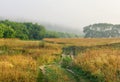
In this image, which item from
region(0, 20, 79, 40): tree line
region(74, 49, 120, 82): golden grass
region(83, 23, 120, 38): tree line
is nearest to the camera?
region(74, 49, 120, 82): golden grass

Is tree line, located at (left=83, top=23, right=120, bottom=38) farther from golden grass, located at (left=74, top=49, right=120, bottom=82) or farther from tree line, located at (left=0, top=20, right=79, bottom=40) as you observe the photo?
golden grass, located at (left=74, top=49, right=120, bottom=82)

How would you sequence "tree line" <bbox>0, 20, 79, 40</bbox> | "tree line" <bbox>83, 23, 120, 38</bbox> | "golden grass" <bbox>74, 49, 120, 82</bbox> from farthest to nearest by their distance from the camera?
"tree line" <bbox>83, 23, 120, 38</bbox>, "tree line" <bbox>0, 20, 79, 40</bbox>, "golden grass" <bbox>74, 49, 120, 82</bbox>

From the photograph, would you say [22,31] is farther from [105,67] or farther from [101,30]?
[105,67]

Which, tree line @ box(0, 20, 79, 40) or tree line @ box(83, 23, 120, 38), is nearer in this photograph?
tree line @ box(0, 20, 79, 40)

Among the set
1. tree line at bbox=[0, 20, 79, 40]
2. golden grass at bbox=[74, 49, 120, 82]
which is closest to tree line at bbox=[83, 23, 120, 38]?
tree line at bbox=[0, 20, 79, 40]

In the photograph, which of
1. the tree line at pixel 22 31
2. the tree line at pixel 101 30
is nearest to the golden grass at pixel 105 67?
the tree line at pixel 22 31

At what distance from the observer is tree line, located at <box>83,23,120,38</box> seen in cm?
11154

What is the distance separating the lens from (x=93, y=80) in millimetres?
15867

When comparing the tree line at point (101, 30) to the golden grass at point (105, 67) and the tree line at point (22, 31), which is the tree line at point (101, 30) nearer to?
Result: the tree line at point (22, 31)

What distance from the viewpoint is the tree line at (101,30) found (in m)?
112

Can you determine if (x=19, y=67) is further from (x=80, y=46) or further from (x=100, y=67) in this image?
(x=80, y=46)

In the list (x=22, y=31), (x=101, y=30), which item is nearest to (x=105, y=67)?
(x=22, y=31)

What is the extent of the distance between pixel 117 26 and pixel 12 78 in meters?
100

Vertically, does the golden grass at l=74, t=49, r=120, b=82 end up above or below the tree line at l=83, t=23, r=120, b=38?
below
